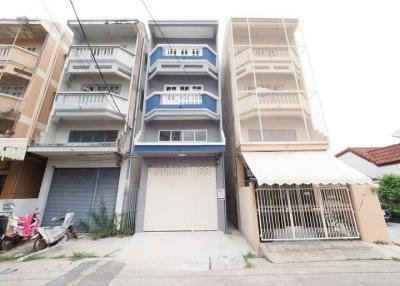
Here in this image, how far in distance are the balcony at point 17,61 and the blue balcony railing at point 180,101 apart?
26.1 feet

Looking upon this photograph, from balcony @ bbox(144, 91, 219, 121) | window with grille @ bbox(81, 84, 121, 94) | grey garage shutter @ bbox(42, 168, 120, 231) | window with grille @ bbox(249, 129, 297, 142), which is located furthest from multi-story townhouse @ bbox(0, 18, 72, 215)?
window with grille @ bbox(249, 129, 297, 142)

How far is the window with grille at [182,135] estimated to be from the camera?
10078 mm

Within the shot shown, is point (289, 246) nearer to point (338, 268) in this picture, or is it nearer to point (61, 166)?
point (338, 268)

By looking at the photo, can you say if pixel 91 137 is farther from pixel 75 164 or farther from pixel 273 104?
pixel 273 104

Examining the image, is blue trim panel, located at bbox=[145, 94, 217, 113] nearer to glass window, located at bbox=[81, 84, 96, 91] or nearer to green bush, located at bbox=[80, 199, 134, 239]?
glass window, located at bbox=[81, 84, 96, 91]

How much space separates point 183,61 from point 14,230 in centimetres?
1141

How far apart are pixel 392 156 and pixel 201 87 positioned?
14241 mm

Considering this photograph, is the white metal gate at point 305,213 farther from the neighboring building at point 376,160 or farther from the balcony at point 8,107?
the balcony at point 8,107

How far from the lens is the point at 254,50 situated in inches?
436

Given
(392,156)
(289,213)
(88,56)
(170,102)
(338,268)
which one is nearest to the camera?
(338,268)

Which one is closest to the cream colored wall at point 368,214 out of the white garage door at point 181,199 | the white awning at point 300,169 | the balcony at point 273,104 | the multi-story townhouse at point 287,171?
the multi-story townhouse at point 287,171

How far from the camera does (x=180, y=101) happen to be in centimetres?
988

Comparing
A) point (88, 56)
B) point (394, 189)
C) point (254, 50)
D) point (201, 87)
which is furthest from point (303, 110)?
point (88, 56)

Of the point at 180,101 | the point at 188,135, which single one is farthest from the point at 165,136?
the point at 180,101
